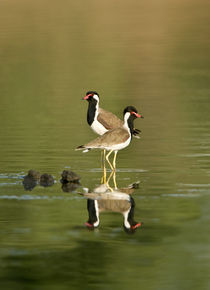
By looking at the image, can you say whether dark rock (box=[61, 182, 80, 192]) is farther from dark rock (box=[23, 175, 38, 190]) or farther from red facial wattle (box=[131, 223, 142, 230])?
red facial wattle (box=[131, 223, 142, 230])

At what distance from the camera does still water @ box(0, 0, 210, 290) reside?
1093cm

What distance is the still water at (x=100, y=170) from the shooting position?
430 inches

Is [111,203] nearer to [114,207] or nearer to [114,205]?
[114,205]

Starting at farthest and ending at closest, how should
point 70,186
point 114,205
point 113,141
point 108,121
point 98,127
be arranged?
1. point 98,127
2. point 108,121
3. point 113,141
4. point 70,186
5. point 114,205

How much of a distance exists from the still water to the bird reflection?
0.11m

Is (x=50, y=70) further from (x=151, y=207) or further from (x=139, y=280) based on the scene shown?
Answer: (x=139, y=280)

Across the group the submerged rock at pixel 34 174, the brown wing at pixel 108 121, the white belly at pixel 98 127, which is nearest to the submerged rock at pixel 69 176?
the submerged rock at pixel 34 174

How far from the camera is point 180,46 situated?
4759 centimetres

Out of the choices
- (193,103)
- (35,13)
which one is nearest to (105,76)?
(193,103)

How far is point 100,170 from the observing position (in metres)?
17.2

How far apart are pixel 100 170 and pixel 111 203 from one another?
3.07 meters

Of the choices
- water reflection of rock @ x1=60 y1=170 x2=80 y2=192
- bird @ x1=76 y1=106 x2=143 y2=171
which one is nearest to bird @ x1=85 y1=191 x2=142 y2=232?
water reflection of rock @ x1=60 y1=170 x2=80 y2=192

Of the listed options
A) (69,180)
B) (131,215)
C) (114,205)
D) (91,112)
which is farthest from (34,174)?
(91,112)

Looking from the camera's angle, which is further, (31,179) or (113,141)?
(113,141)
